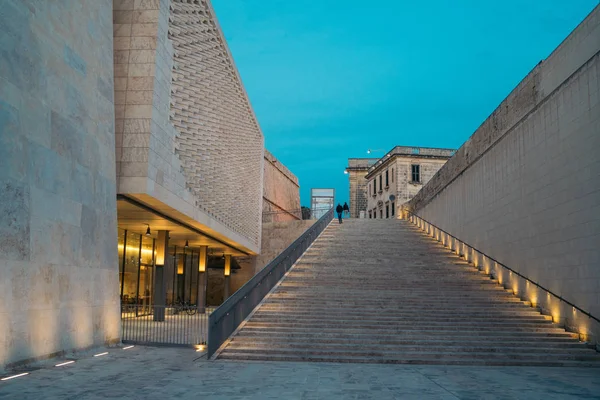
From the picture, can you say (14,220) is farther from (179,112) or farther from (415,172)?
(415,172)

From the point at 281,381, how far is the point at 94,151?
6.54 meters

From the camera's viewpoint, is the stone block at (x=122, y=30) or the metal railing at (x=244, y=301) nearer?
the metal railing at (x=244, y=301)

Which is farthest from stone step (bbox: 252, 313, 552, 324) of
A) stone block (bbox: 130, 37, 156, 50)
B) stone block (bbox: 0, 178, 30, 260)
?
stone block (bbox: 130, 37, 156, 50)

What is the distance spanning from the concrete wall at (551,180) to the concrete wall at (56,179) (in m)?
10.2

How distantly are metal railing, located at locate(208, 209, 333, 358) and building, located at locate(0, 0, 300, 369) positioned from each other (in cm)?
271

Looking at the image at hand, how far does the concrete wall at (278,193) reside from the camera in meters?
38.8

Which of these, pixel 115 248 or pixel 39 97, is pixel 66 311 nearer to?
pixel 115 248

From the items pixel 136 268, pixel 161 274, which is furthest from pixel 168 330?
pixel 136 268

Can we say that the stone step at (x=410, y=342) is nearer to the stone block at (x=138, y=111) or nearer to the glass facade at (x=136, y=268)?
the stone block at (x=138, y=111)

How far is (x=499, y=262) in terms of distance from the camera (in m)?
17.1

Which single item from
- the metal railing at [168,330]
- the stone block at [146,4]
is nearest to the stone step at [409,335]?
the metal railing at [168,330]

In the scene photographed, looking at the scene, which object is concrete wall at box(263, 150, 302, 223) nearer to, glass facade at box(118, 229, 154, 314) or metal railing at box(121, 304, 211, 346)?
glass facade at box(118, 229, 154, 314)

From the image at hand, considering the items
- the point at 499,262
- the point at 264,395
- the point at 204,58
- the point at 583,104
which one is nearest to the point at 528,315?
the point at 499,262

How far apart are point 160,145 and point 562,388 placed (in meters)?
11.2
